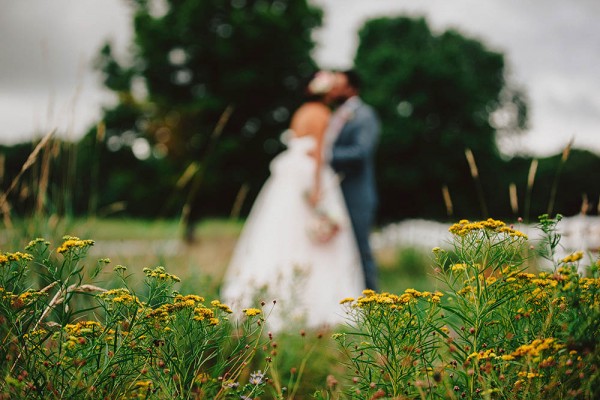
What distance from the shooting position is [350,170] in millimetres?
6586

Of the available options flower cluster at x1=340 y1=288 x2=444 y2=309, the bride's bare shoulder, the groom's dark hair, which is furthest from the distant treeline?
flower cluster at x1=340 y1=288 x2=444 y2=309

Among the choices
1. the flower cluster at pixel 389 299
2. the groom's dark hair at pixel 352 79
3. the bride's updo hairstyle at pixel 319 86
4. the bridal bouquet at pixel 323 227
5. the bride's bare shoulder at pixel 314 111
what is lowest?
the bridal bouquet at pixel 323 227

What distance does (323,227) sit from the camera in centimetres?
607

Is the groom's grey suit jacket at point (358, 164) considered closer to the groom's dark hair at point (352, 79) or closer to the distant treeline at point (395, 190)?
the groom's dark hair at point (352, 79)

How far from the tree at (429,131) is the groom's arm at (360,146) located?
18.2 m

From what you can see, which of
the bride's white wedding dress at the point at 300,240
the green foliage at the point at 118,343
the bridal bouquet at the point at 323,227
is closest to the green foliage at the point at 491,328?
the green foliage at the point at 118,343

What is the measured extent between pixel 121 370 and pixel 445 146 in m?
24.6

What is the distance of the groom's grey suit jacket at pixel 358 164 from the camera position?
6344mm

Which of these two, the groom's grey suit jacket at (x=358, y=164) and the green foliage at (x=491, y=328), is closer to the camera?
the green foliage at (x=491, y=328)

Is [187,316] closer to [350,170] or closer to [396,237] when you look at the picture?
[350,170]

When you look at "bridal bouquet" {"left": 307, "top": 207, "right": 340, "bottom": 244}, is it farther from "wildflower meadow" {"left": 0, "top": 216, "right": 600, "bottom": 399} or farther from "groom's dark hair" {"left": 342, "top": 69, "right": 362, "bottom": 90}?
"wildflower meadow" {"left": 0, "top": 216, "right": 600, "bottom": 399}

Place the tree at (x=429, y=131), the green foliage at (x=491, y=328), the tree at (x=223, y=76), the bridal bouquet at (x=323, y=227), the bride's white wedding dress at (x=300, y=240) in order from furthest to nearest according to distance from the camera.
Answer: the tree at (x=429, y=131), the tree at (x=223, y=76), the bridal bouquet at (x=323, y=227), the bride's white wedding dress at (x=300, y=240), the green foliage at (x=491, y=328)

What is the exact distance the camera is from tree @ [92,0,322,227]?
738 inches

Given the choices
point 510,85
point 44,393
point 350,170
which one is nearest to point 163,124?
point 350,170
